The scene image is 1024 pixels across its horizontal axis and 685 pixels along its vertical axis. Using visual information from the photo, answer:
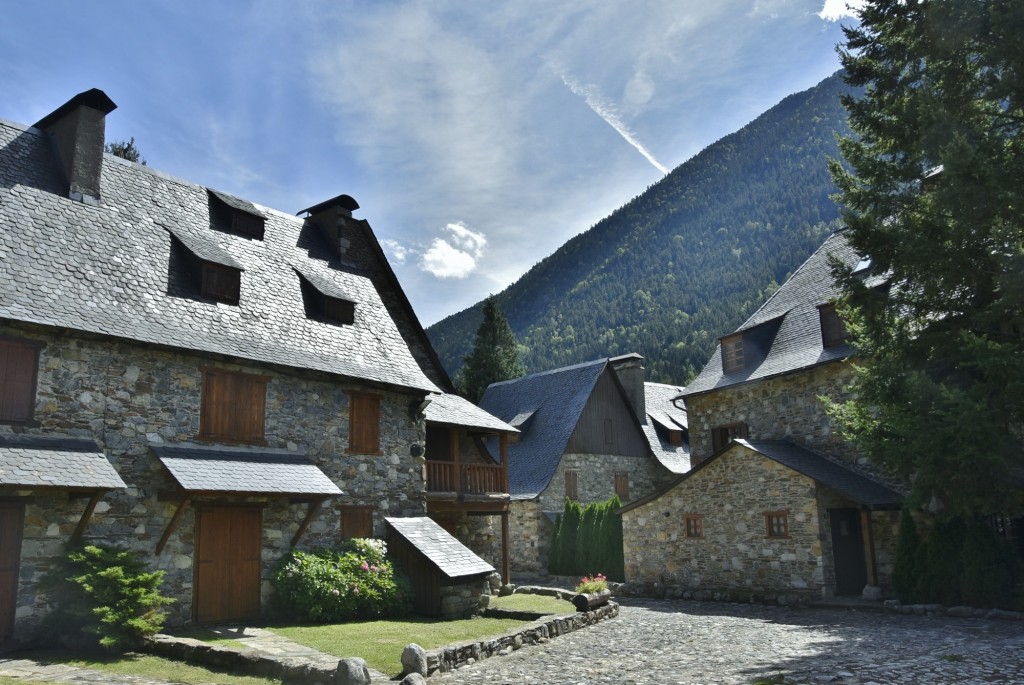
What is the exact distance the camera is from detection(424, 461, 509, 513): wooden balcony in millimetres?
20844

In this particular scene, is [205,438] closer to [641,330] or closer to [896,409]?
[896,409]

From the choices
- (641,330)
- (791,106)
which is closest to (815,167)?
(791,106)

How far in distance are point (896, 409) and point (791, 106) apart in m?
116

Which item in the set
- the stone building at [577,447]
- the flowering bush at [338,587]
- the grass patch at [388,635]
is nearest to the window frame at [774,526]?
the grass patch at [388,635]

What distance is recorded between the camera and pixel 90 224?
1555 cm

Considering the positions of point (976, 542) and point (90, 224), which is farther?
point (976, 542)

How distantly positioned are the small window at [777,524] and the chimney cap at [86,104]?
62.7 ft

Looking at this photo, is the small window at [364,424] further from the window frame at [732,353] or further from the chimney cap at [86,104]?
the window frame at [732,353]

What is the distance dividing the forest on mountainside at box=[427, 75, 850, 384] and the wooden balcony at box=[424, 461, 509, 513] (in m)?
45.3

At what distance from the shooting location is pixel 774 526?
21359 millimetres

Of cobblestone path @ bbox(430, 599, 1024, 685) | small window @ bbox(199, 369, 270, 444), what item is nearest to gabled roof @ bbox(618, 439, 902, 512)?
cobblestone path @ bbox(430, 599, 1024, 685)

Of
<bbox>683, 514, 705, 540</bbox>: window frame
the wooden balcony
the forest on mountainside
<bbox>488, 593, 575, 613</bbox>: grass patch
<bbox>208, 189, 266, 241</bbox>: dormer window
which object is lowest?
<bbox>488, 593, 575, 613</bbox>: grass patch

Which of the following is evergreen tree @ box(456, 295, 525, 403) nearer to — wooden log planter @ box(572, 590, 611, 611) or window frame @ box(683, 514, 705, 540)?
window frame @ box(683, 514, 705, 540)

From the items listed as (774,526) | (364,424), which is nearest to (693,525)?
(774,526)
